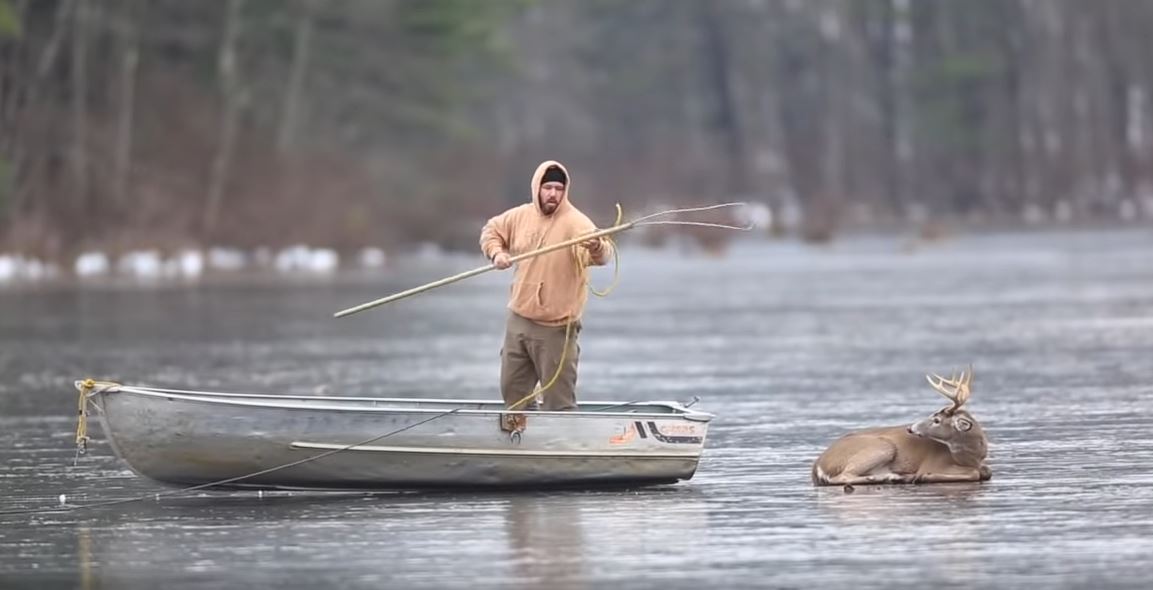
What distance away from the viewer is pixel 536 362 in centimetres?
1564

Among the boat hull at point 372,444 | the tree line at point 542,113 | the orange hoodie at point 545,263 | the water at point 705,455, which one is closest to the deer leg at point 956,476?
the water at point 705,455

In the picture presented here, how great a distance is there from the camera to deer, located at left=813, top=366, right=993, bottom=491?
50.5 ft

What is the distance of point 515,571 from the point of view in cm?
1227

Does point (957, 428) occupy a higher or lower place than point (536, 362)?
lower

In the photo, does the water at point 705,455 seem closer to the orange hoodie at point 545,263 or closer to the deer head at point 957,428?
the deer head at point 957,428

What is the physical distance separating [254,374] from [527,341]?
36.7 feet

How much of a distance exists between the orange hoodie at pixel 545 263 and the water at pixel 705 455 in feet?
3.68

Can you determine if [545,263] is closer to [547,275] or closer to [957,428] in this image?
[547,275]

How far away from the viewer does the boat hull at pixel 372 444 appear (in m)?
15.0

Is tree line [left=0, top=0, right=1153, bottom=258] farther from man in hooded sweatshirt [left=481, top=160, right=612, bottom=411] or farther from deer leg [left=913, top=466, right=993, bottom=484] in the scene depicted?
deer leg [left=913, top=466, right=993, bottom=484]

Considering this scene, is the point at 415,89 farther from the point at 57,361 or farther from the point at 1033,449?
the point at 1033,449

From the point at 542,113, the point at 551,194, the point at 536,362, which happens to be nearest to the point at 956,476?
the point at 536,362

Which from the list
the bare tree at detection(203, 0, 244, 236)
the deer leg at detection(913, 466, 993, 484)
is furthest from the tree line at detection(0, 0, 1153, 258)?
the deer leg at detection(913, 466, 993, 484)

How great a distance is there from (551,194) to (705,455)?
3.10 metres
